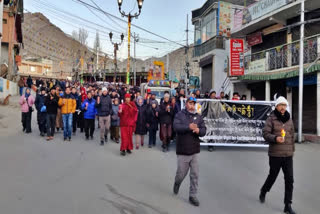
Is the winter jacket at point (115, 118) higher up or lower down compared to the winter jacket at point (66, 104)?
lower down

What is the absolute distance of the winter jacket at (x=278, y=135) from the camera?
163 inches

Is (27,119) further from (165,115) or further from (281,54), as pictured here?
(281,54)

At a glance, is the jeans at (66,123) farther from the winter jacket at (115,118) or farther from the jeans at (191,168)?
the jeans at (191,168)

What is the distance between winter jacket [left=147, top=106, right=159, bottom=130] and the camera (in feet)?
29.5

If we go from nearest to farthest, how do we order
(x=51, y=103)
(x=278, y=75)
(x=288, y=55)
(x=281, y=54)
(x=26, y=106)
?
(x=51, y=103) → (x=26, y=106) → (x=278, y=75) → (x=288, y=55) → (x=281, y=54)

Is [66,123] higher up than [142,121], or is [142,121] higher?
[142,121]

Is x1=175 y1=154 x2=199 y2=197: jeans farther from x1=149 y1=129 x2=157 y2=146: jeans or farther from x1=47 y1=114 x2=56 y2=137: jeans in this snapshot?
x1=47 y1=114 x2=56 y2=137: jeans

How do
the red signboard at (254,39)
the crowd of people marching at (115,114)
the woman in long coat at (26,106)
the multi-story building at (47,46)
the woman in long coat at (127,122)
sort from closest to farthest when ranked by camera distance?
1. the woman in long coat at (127,122)
2. the crowd of people marching at (115,114)
3. the woman in long coat at (26,106)
4. the red signboard at (254,39)
5. the multi-story building at (47,46)

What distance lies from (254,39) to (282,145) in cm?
1619

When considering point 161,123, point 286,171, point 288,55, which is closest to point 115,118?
point 161,123

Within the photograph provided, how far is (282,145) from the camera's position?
4.15 meters

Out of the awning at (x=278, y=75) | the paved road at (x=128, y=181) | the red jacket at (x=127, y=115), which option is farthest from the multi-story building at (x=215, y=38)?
the paved road at (x=128, y=181)

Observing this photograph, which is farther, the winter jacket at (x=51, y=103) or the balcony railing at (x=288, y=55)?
the balcony railing at (x=288, y=55)

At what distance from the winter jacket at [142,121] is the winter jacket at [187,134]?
437 centimetres
